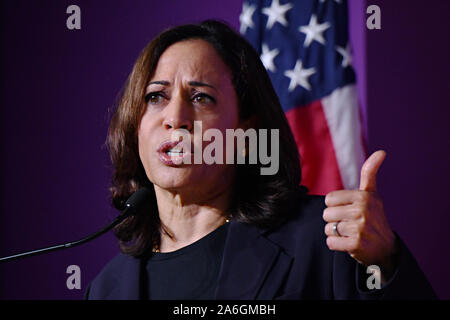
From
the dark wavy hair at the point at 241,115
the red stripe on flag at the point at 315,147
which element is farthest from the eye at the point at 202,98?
the red stripe on flag at the point at 315,147

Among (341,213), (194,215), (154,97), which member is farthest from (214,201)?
(341,213)

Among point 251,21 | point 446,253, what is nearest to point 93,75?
point 251,21

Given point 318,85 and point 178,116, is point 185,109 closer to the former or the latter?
point 178,116

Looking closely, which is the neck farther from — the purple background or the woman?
the purple background

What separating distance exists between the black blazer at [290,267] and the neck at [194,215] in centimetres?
7

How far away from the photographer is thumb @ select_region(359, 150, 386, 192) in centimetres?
102

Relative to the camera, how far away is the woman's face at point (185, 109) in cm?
129

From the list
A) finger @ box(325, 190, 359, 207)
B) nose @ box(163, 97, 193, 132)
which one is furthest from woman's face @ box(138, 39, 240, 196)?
finger @ box(325, 190, 359, 207)

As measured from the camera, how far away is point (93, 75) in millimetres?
2260

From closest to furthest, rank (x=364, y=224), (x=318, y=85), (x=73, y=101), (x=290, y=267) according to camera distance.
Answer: (x=364, y=224) → (x=290, y=267) → (x=318, y=85) → (x=73, y=101)

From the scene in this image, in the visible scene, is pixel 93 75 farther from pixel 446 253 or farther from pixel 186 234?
pixel 446 253

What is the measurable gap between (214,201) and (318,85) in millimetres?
776

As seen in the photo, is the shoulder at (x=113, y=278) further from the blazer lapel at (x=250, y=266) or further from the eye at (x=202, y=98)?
the eye at (x=202, y=98)

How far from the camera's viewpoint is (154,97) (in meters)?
1.38
